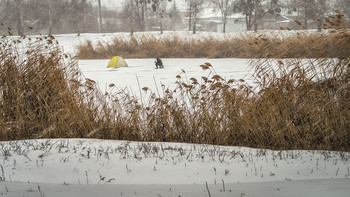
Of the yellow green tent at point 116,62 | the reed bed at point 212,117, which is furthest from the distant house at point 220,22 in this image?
the reed bed at point 212,117

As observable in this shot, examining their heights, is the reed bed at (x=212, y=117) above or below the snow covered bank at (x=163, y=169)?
above

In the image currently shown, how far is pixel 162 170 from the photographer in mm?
2293

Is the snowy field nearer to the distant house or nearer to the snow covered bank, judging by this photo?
the snow covered bank

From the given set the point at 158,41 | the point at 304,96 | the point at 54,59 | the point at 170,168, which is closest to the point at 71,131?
the point at 54,59

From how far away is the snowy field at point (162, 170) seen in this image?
200 centimetres

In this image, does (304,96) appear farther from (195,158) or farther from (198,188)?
(198,188)

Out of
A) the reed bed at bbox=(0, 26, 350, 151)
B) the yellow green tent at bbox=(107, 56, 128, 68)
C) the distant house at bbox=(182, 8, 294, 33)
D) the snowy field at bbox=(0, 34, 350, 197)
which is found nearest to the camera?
the snowy field at bbox=(0, 34, 350, 197)

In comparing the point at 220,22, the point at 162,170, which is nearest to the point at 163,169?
the point at 162,170

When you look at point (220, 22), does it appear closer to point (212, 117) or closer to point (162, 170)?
point (212, 117)

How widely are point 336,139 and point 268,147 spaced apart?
1.90 ft

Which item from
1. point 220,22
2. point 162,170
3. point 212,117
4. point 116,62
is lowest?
point 162,170

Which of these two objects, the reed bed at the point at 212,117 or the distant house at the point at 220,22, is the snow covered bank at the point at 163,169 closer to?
the reed bed at the point at 212,117

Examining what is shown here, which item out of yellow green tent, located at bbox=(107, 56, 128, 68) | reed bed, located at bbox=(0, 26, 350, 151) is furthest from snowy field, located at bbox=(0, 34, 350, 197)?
yellow green tent, located at bbox=(107, 56, 128, 68)

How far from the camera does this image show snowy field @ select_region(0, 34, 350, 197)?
2.00 meters
